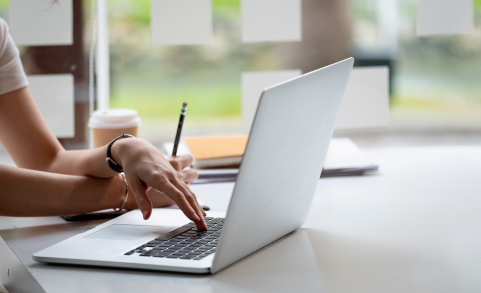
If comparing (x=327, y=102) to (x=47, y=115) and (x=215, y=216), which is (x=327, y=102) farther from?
(x=47, y=115)

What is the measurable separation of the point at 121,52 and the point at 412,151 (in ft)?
3.27

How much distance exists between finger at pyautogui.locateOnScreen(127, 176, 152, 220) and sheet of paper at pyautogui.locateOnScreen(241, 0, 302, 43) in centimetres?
92

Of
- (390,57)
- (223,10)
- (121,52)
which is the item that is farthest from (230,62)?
(390,57)

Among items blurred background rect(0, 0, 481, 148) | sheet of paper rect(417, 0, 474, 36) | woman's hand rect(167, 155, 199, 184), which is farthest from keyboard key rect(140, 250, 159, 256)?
sheet of paper rect(417, 0, 474, 36)

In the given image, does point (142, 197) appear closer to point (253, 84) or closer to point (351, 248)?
point (351, 248)

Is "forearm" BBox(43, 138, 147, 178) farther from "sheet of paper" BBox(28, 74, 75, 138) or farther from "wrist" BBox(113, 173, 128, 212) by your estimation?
"sheet of paper" BBox(28, 74, 75, 138)

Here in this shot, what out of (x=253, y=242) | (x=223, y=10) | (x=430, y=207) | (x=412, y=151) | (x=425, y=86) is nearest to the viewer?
(x=253, y=242)

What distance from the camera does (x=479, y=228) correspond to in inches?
32.3

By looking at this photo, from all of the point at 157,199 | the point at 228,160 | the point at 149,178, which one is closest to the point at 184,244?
the point at 149,178

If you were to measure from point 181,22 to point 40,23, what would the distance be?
0.41 m

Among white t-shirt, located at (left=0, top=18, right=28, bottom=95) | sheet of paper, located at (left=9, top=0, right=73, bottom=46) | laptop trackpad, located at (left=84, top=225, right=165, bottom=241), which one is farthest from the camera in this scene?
sheet of paper, located at (left=9, top=0, right=73, bottom=46)

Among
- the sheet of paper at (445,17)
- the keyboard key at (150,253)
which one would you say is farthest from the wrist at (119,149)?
the sheet of paper at (445,17)

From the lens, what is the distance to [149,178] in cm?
80

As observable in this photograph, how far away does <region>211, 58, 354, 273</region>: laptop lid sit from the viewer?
0.57 metres
